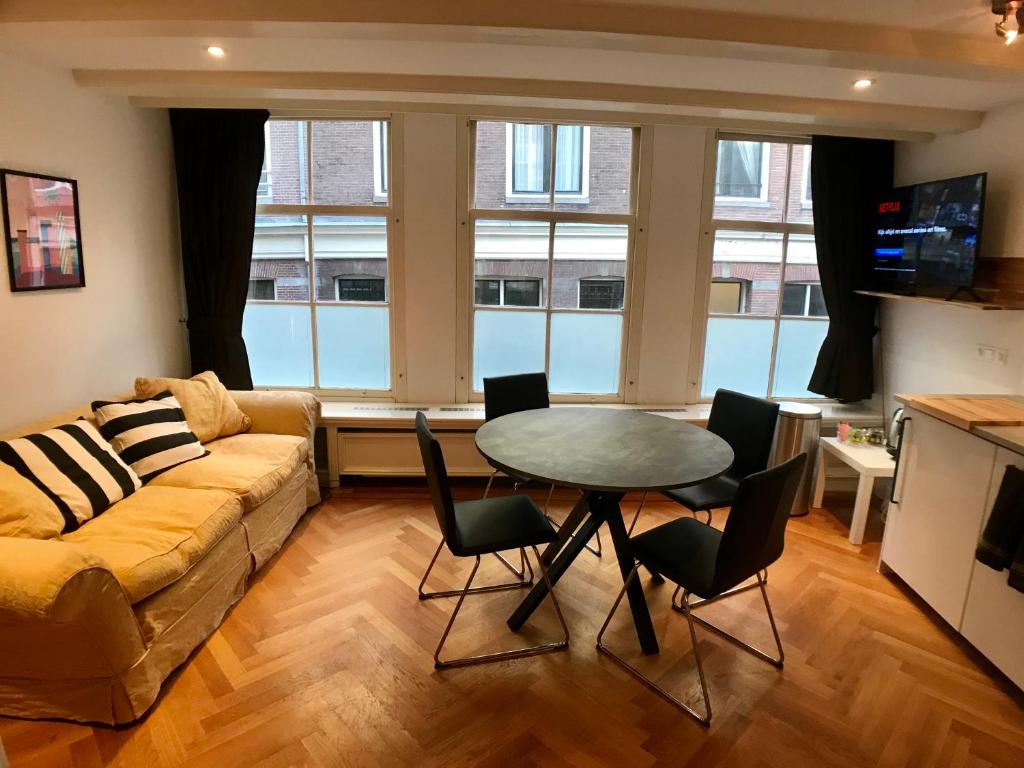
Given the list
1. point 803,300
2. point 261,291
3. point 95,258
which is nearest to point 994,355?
point 803,300

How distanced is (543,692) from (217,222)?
3416 mm

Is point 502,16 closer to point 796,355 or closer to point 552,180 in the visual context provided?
point 552,180

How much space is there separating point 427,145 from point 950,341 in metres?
3.43

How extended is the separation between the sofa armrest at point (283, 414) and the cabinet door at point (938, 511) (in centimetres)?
324

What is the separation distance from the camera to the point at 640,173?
13.5 feet

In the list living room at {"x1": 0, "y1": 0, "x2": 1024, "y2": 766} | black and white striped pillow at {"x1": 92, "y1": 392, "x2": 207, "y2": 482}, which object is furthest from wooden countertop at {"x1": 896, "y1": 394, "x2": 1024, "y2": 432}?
black and white striped pillow at {"x1": 92, "y1": 392, "x2": 207, "y2": 482}

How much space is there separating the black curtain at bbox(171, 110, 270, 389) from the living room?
0.08ft

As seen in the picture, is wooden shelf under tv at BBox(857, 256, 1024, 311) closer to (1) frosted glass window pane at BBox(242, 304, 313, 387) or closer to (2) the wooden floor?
(2) the wooden floor

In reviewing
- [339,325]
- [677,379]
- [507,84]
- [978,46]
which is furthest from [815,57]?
[339,325]

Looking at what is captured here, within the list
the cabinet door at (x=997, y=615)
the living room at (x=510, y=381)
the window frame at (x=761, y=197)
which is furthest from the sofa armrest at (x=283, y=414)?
the cabinet door at (x=997, y=615)

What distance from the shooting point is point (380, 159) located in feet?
13.5

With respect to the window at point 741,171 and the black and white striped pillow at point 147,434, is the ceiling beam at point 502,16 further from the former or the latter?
the window at point 741,171

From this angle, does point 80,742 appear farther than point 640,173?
No

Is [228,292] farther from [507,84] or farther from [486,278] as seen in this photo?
[507,84]
